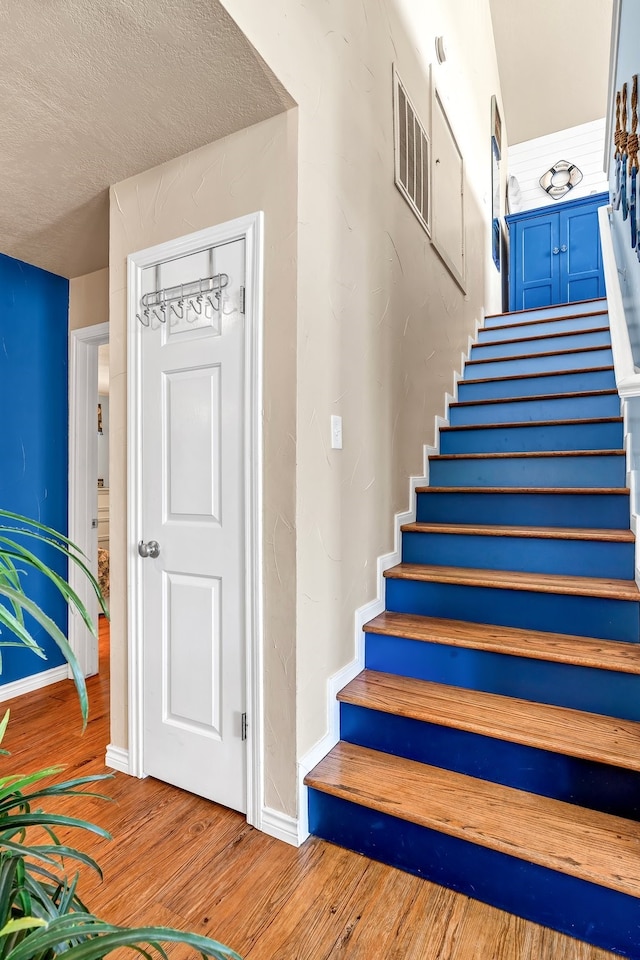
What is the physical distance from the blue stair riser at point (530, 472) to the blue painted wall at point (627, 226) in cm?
50

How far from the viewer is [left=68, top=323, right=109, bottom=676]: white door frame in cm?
293

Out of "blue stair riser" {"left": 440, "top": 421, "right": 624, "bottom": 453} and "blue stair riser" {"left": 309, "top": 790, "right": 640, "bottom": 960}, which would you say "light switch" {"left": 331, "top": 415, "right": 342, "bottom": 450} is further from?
"blue stair riser" {"left": 440, "top": 421, "right": 624, "bottom": 453}

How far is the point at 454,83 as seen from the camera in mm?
3408

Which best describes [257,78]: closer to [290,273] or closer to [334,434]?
[290,273]

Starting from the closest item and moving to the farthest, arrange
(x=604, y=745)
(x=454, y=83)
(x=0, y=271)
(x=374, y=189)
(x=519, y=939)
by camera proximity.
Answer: (x=519, y=939)
(x=604, y=745)
(x=374, y=189)
(x=0, y=271)
(x=454, y=83)

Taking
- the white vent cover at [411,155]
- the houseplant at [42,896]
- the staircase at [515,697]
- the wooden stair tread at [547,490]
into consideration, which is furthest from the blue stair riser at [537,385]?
the houseplant at [42,896]

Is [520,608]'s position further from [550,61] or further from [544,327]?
[550,61]

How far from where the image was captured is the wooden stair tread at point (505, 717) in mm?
1411

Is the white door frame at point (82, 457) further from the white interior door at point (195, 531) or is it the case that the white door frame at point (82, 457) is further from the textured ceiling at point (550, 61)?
the textured ceiling at point (550, 61)

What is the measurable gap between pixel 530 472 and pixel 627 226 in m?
1.19

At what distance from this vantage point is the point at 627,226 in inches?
91.4

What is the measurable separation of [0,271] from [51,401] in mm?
697

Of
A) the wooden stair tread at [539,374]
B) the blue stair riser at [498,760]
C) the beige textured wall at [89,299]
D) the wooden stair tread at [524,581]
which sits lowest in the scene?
the blue stair riser at [498,760]

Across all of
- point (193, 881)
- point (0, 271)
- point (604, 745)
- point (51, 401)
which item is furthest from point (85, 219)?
point (604, 745)
